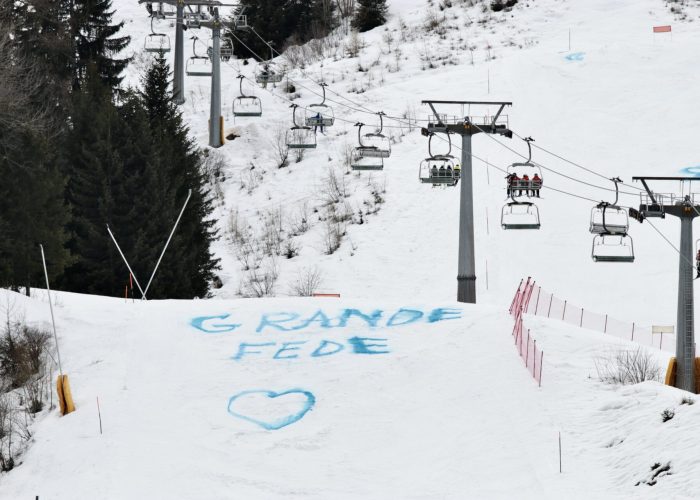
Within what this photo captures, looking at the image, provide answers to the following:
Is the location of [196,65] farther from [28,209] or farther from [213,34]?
[28,209]

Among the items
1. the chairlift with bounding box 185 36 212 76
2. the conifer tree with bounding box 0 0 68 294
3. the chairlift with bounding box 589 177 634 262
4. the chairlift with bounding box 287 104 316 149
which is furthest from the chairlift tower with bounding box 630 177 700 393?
the chairlift with bounding box 185 36 212 76

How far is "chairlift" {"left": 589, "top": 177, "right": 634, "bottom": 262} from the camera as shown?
2519cm

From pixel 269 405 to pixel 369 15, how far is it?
5073 cm

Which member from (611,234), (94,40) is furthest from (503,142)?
(611,234)

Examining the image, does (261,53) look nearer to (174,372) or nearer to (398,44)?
(398,44)

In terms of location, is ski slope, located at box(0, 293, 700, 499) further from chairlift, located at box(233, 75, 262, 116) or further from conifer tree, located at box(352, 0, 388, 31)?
conifer tree, located at box(352, 0, 388, 31)

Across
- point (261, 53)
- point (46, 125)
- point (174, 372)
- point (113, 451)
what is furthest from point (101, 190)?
point (261, 53)

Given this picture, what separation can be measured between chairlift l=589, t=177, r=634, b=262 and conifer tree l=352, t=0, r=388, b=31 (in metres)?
27.7

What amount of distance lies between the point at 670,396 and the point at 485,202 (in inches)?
993

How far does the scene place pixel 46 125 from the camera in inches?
1715

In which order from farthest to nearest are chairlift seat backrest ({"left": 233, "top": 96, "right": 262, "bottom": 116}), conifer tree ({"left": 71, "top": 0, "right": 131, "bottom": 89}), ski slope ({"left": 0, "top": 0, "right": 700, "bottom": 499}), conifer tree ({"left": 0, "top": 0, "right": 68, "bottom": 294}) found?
conifer tree ({"left": 71, "top": 0, "right": 131, "bottom": 89}) → chairlift seat backrest ({"left": 233, "top": 96, "right": 262, "bottom": 116}) → conifer tree ({"left": 0, "top": 0, "right": 68, "bottom": 294}) → ski slope ({"left": 0, "top": 0, "right": 700, "bottom": 499})

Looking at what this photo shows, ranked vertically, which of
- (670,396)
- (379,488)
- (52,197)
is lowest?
(379,488)

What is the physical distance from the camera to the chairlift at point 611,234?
25188mm

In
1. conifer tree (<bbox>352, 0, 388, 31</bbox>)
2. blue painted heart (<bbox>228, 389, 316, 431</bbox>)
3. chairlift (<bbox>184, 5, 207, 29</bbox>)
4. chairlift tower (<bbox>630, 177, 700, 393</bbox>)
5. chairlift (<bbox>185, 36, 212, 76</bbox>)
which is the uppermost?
conifer tree (<bbox>352, 0, 388, 31</bbox>)
